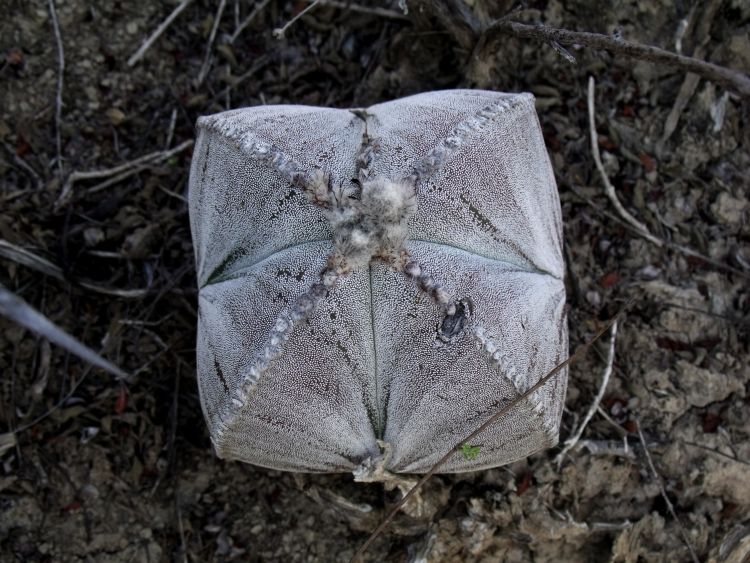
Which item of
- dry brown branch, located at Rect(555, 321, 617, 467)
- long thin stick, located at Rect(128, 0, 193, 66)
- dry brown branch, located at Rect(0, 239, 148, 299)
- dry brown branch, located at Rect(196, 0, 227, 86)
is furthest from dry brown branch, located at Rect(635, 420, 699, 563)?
long thin stick, located at Rect(128, 0, 193, 66)

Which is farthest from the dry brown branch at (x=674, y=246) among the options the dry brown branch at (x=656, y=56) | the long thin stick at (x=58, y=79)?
the long thin stick at (x=58, y=79)

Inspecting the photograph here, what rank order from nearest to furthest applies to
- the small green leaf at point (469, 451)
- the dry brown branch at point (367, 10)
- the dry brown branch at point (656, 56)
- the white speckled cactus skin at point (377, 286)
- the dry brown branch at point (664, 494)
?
1. the white speckled cactus skin at point (377, 286)
2. the small green leaf at point (469, 451)
3. the dry brown branch at point (656, 56)
4. the dry brown branch at point (664, 494)
5. the dry brown branch at point (367, 10)

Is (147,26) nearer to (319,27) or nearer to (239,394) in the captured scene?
(319,27)

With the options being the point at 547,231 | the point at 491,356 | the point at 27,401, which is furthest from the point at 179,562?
the point at 547,231

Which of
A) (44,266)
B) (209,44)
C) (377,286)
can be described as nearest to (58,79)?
(209,44)

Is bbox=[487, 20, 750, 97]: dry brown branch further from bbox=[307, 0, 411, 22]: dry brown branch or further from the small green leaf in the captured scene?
the small green leaf

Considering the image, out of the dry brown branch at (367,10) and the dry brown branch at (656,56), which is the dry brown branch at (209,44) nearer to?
the dry brown branch at (367,10)

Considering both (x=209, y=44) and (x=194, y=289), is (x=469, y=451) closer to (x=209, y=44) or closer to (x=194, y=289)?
(x=194, y=289)
